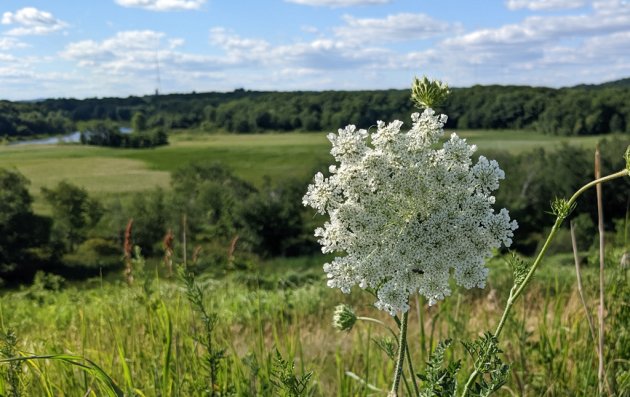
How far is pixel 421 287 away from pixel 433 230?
209 mm

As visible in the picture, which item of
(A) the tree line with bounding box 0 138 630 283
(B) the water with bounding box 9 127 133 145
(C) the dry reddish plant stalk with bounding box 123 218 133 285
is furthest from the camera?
(B) the water with bounding box 9 127 133 145

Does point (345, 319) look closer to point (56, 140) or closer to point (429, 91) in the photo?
point (429, 91)

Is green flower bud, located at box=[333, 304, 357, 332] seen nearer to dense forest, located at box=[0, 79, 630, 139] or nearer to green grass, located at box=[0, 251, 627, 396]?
green grass, located at box=[0, 251, 627, 396]

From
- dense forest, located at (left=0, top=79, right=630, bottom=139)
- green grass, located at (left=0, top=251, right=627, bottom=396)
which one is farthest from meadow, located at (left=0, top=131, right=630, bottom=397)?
dense forest, located at (left=0, top=79, right=630, bottom=139)

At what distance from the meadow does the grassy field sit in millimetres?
102011

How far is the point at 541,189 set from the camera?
9994 cm

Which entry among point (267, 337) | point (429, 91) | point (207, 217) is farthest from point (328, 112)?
point (429, 91)

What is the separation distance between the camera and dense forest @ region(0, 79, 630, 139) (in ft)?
438

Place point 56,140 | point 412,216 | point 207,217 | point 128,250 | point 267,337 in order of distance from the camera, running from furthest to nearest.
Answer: point 56,140 < point 207,217 < point 267,337 < point 128,250 < point 412,216

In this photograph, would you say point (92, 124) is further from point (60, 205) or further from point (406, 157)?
point (406, 157)

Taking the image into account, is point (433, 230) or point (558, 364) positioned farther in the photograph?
point (558, 364)

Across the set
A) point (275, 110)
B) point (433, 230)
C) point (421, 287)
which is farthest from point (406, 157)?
point (275, 110)

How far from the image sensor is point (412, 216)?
208 cm

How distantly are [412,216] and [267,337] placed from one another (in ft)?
18.0
